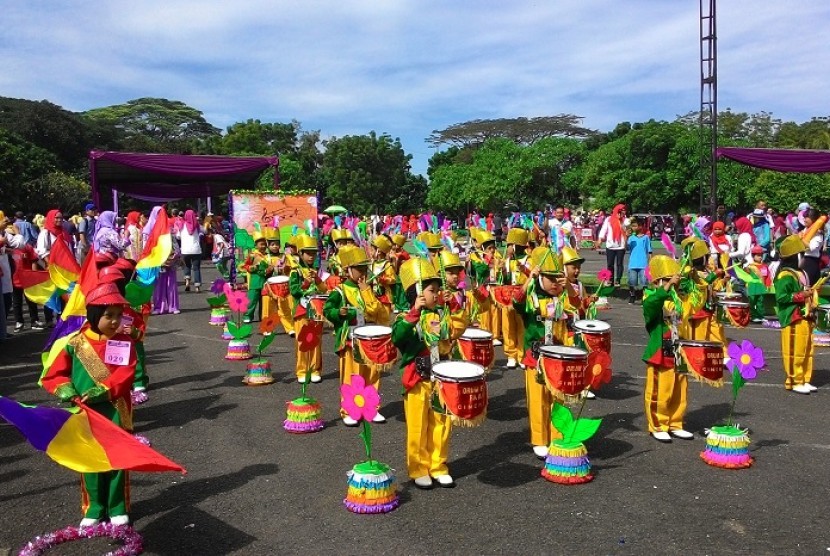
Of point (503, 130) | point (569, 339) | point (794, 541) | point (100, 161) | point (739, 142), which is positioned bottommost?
point (794, 541)

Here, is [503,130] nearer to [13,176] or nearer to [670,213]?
[670,213]

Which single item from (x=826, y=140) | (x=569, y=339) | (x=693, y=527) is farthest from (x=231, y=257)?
(x=826, y=140)

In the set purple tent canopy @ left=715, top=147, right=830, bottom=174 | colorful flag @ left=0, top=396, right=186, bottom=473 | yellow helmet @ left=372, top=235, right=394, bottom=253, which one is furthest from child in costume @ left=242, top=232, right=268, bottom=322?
purple tent canopy @ left=715, top=147, right=830, bottom=174

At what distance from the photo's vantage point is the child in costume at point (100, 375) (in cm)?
411

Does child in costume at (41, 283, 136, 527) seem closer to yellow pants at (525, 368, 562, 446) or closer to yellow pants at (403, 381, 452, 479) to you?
yellow pants at (403, 381, 452, 479)

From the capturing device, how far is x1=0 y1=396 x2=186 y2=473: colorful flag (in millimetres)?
3482

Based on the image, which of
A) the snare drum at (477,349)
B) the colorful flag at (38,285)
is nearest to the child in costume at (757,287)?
the snare drum at (477,349)

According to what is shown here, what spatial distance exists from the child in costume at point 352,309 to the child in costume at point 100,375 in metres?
2.24

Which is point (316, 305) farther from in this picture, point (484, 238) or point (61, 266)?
point (484, 238)

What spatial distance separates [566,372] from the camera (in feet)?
16.4

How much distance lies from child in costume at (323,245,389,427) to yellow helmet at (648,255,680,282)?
2.51 meters

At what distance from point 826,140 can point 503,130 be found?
3261cm

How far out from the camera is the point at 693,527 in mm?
4336

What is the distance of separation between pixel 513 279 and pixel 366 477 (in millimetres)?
4589
